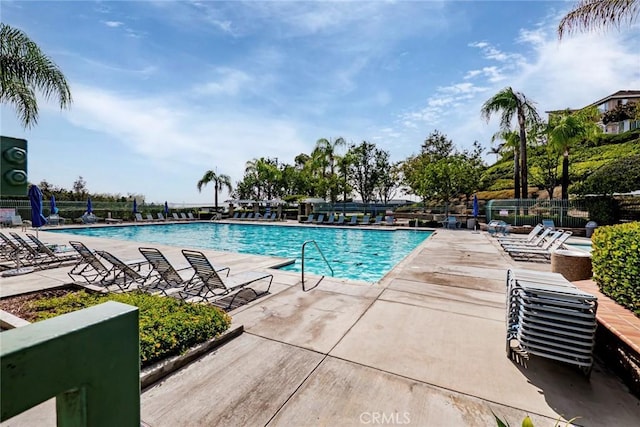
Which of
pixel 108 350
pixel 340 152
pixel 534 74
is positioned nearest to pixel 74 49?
pixel 108 350

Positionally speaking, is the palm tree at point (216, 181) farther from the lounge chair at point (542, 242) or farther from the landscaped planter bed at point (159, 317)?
the landscaped planter bed at point (159, 317)

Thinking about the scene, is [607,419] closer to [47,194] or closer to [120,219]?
[120,219]

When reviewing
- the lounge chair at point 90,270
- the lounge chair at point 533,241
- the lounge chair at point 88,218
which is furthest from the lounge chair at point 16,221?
the lounge chair at point 533,241

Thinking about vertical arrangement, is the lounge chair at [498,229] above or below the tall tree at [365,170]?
below

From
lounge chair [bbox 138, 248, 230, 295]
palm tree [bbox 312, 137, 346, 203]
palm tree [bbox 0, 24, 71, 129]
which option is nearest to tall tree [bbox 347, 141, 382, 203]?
palm tree [bbox 312, 137, 346, 203]

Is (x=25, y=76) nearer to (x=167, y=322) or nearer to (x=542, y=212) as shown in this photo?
(x=167, y=322)

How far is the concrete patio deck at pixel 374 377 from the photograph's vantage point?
8.34 ft

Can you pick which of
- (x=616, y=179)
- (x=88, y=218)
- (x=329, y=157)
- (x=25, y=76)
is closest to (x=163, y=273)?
(x=25, y=76)

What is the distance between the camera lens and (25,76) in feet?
26.8

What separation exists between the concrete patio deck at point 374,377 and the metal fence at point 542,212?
16391mm

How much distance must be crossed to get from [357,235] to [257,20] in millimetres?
12141

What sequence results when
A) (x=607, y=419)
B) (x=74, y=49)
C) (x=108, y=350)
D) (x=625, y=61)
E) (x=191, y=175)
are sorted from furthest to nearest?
(x=191, y=175) → (x=625, y=61) → (x=74, y=49) → (x=607, y=419) → (x=108, y=350)

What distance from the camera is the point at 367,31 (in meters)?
9.92

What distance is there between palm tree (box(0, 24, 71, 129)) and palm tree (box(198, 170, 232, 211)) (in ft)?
97.0
